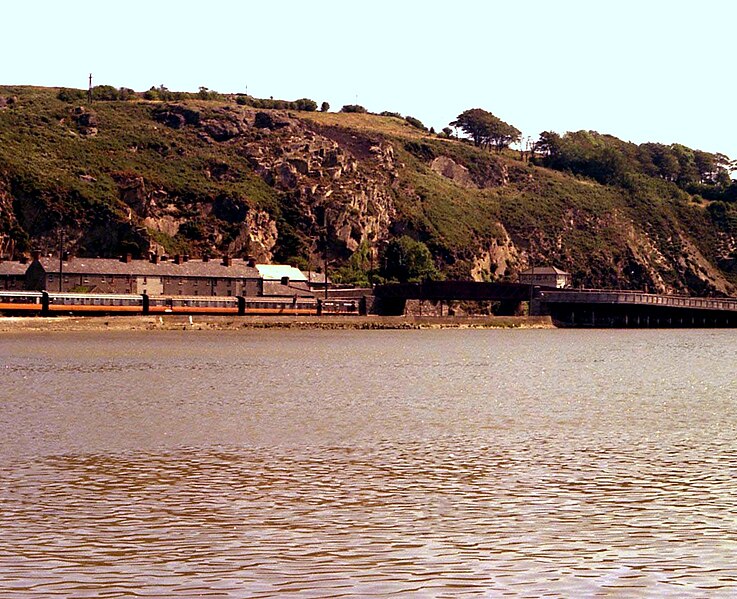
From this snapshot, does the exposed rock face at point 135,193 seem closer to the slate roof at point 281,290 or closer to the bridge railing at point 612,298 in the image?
the slate roof at point 281,290

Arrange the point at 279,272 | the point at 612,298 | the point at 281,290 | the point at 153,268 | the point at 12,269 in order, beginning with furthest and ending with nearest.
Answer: the point at 279,272 → the point at 612,298 → the point at 281,290 → the point at 153,268 → the point at 12,269

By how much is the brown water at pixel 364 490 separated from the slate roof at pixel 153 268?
9260cm

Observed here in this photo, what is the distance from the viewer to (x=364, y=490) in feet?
71.9

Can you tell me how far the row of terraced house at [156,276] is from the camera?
137 metres

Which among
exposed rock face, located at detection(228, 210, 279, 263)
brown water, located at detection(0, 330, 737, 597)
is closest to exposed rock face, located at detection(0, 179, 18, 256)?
exposed rock face, located at detection(228, 210, 279, 263)

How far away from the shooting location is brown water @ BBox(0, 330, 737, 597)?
595 inches

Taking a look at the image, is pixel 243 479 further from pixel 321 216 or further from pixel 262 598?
pixel 321 216

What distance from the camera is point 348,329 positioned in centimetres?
13612

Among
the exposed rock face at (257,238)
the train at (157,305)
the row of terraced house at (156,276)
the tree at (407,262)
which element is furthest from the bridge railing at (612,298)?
the exposed rock face at (257,238)

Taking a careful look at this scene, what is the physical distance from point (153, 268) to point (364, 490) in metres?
129

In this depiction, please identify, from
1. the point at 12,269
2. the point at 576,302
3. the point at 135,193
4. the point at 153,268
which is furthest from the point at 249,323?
the point at 135,193

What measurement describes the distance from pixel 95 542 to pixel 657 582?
831 centimetres

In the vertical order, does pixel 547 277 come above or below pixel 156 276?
above

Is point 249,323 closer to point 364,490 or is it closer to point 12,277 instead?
point 12,277
